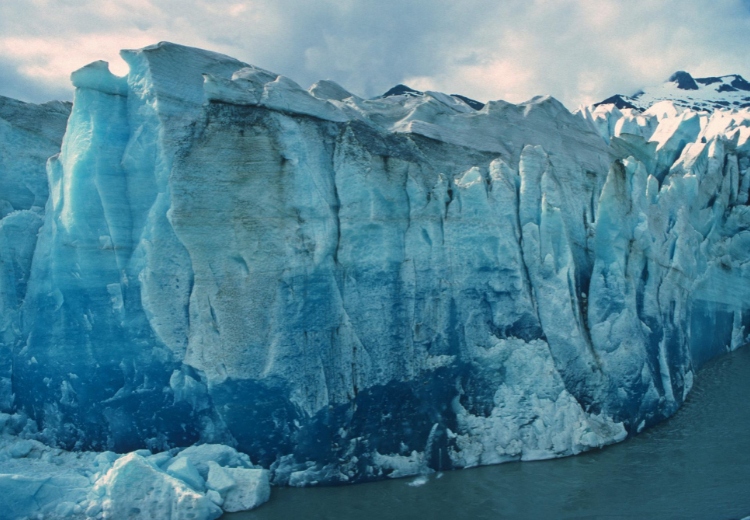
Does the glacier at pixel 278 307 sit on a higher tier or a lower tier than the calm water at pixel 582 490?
higher

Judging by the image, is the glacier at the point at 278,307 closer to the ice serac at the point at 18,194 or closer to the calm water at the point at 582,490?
the ice serac at the point at 18,194

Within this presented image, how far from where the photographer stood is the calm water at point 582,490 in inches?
307

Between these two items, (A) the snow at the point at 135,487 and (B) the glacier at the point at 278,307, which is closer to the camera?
(A) the snow at the point at 135,487

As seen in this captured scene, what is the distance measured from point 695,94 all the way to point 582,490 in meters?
37.5

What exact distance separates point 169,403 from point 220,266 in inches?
84.6

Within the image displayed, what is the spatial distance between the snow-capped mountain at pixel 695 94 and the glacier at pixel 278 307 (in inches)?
1167

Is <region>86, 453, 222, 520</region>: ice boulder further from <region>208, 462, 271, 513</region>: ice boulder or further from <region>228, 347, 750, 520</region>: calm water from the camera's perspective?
<region>228, 347, 750, 520</region>: calm water

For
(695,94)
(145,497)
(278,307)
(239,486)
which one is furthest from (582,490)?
(695,94)

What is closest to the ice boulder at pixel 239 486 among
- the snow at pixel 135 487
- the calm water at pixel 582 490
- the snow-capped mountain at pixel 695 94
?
the snow at pixel 135 487

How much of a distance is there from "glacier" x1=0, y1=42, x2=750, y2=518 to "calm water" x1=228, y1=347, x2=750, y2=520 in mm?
306

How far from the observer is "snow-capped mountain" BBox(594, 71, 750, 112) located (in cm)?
3691

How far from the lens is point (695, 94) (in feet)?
127

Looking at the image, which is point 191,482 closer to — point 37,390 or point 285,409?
point 285,409

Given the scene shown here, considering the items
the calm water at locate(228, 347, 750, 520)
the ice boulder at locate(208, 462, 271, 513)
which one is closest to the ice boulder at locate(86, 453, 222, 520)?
the ice boulder at locate(208, 462, 271, 513)
